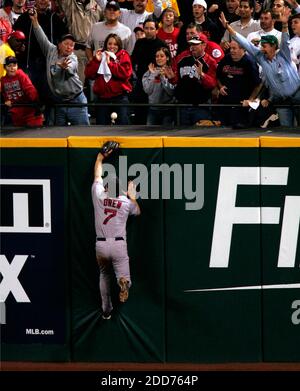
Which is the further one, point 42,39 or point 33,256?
point 42,39

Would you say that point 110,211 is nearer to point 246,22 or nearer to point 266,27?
point 266,27

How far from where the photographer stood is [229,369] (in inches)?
595

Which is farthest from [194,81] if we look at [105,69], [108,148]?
[108,148]

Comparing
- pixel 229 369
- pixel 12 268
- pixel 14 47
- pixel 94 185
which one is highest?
pixel 14 47

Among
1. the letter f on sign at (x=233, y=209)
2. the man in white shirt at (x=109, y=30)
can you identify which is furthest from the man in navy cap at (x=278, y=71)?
the man in white shirt at (x=109, y=30)

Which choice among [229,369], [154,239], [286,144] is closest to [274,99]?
[286,144]

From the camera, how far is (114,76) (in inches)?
638

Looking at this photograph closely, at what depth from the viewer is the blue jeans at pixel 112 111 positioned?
634 inches

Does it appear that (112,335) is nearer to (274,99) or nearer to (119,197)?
(119,197)

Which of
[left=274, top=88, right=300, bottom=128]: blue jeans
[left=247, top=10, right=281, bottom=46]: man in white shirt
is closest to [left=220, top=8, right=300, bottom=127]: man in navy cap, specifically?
[left=274, top=88, right=300, bottom=128]: blue jeans

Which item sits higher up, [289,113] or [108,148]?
[289,113]

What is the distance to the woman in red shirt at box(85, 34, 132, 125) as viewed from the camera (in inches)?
637

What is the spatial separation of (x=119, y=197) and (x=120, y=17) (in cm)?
428

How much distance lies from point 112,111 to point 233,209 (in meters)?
2.19
